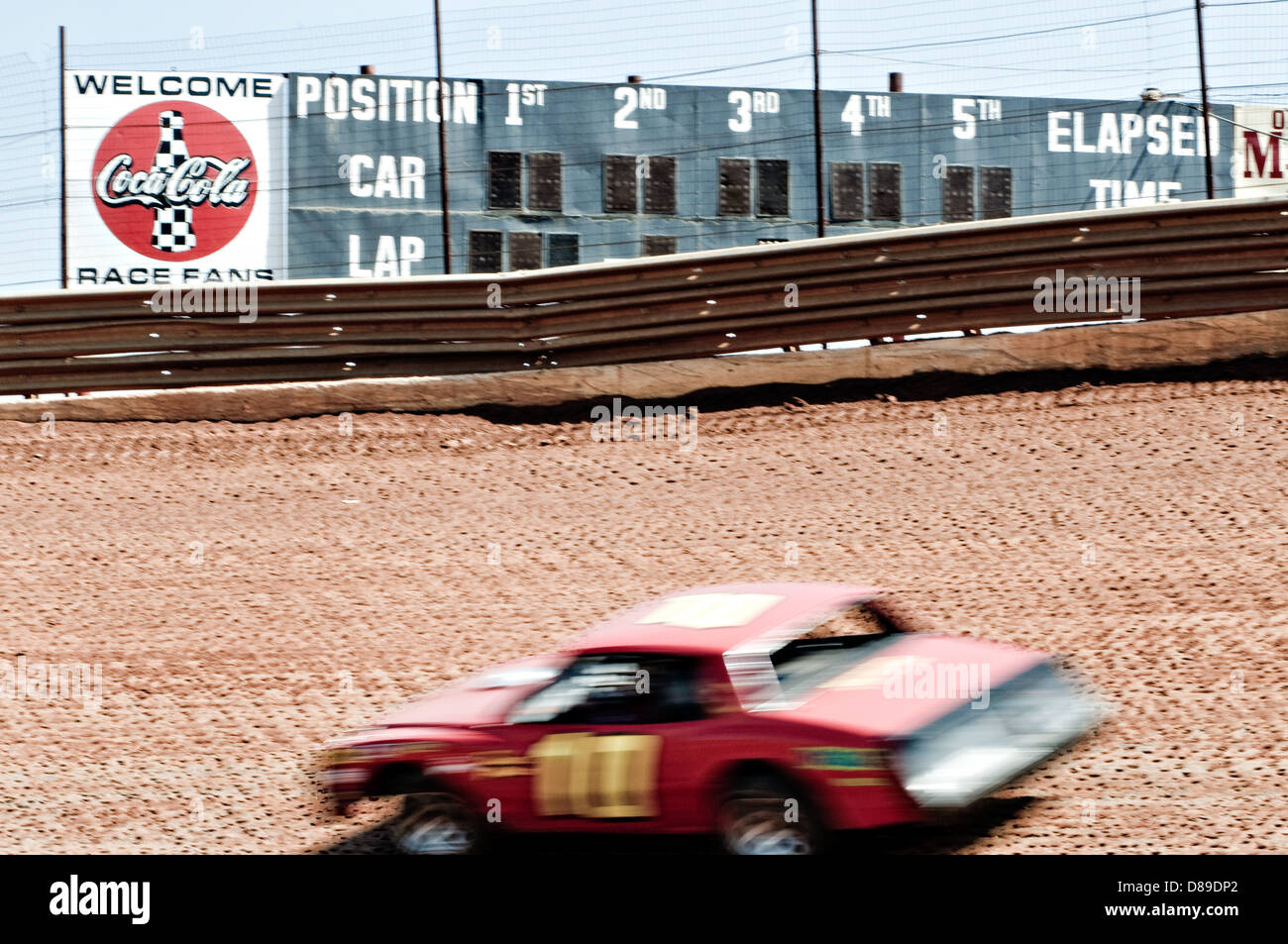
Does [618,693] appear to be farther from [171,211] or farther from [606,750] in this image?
[171,211]

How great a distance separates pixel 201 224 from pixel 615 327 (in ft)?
63.8

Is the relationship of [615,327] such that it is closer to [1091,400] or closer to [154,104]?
[1091,400]

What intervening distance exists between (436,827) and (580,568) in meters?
3.45

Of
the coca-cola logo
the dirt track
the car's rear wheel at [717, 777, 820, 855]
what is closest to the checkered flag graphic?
the coca-cola logo

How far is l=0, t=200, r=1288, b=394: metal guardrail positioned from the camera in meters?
Result: 11.0

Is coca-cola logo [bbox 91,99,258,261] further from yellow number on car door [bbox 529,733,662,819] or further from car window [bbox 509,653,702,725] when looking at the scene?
yellow number on car door [bbox 529,733,662,819]

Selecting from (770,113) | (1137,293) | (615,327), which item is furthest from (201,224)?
(1137,293)

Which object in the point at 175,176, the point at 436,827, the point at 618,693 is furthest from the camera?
the point at 175,176

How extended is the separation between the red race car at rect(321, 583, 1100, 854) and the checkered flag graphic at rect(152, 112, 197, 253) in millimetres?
24785

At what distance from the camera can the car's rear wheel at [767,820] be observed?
5.24 m

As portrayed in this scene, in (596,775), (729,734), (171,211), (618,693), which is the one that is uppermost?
(171,211)

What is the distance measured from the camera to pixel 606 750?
5648mm

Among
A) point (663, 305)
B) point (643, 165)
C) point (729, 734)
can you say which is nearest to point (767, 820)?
point (729, 734)

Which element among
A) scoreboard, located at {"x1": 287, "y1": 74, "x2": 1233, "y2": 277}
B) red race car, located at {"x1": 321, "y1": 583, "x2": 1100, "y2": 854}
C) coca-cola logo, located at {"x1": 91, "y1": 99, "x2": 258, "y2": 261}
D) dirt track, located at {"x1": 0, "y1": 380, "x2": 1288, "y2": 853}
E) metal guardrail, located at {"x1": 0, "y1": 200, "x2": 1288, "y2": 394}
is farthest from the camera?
coca-cola logo, located at {"x1": 91, "y1": 99, "x2": 258, "y2": 261}
